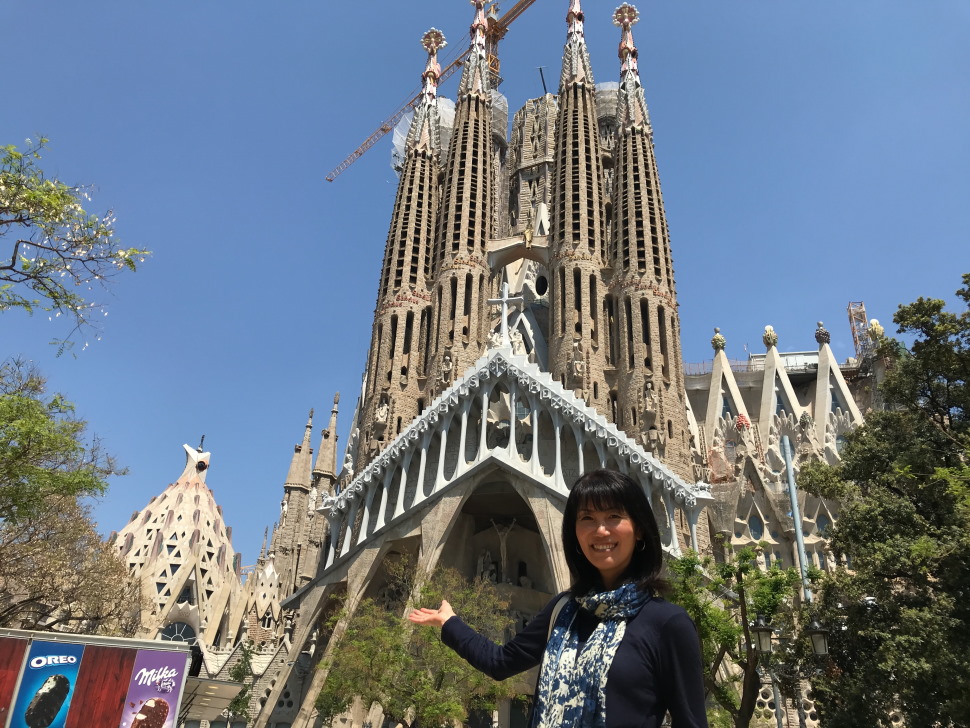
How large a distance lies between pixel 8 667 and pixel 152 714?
209 cm

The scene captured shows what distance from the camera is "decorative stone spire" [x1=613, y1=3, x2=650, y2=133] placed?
36.0 meters

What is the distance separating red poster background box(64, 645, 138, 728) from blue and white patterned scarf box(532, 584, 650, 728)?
11.3 meters

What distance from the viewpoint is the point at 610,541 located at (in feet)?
7.66

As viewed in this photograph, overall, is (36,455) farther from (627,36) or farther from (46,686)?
(627,36)

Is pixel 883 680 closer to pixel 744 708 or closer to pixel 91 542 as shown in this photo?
pixel 744 708

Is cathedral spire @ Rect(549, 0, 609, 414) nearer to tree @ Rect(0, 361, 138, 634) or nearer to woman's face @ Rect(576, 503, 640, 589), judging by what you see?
tree @ Rect(0, 361, 138, 634)

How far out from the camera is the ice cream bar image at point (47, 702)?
11.0 meters

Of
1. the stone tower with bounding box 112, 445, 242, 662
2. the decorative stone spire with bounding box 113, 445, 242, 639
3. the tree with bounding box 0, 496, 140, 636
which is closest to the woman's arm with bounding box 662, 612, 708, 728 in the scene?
the tree with bounding box 0, 496, 140, 636

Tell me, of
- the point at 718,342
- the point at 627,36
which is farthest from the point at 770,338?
the point at 627,36

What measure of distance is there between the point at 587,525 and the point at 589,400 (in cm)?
2671

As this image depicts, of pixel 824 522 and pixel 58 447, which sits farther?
pixel 824 522

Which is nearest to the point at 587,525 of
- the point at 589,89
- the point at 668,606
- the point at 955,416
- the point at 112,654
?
the point at 668,606

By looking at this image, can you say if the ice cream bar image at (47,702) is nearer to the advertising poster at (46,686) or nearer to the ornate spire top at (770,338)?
the advertising poster at (46,686)

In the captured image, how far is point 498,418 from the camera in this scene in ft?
89.7
